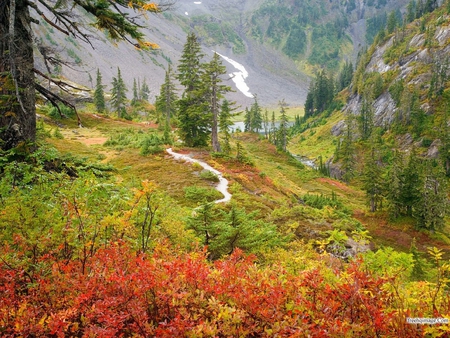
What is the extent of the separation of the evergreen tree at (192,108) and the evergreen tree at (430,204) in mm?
29477

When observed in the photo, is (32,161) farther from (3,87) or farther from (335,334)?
(335,334)

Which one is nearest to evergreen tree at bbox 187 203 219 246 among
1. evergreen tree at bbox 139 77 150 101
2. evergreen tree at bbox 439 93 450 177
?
evergreen tree at bbox 439 93 450 177

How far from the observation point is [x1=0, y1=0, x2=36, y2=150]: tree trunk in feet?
21.5

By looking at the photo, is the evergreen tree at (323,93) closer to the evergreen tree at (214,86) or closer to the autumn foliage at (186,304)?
the evergreen tree at (214,86)

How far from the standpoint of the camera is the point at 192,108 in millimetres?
36625

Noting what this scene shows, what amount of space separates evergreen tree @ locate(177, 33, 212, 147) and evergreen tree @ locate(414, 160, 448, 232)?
29477mm

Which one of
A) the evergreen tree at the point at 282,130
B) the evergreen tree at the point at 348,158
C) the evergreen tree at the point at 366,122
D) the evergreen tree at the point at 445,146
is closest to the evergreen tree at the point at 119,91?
the evergreen tree at the point at 282,130

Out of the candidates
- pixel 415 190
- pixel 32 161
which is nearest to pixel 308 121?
pixel 415 190

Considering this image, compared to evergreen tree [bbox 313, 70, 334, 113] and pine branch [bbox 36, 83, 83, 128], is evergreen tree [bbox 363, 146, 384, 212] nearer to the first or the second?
pine branch [bbox 36, 83, 83, 128]

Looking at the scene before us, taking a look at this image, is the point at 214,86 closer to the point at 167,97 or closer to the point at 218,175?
the point at 218,175

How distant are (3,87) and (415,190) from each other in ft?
146

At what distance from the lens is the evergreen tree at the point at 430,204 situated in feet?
121

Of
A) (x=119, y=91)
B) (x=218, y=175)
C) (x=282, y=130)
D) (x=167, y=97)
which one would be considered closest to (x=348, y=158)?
(x=282, y=130)

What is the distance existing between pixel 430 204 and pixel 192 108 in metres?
32.7
